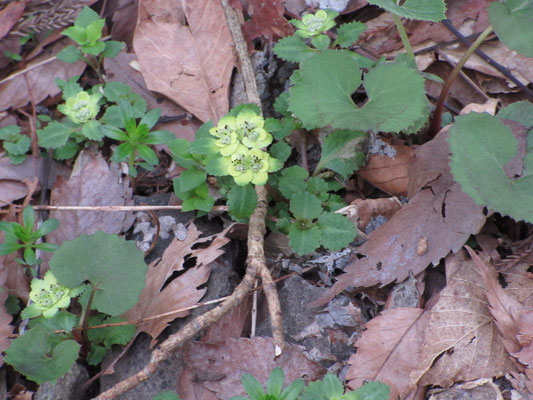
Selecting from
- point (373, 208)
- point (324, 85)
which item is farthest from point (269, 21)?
point (373, 208)

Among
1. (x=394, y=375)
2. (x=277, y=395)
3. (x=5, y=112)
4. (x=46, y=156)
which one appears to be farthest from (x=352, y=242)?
(x=5, y=112)

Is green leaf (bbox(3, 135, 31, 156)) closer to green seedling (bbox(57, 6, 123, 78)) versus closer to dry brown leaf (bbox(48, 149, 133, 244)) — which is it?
dry brown leaf (bbox(48, 149, 133, 244))

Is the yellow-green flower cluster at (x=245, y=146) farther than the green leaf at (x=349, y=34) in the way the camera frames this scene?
No

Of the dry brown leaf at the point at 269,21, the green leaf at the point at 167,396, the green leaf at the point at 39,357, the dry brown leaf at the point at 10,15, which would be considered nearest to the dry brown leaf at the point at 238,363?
the green leaf at the point at 167,396

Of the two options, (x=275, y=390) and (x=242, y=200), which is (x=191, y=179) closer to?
(x=242, y=200)

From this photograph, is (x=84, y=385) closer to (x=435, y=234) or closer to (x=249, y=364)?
(x=249, y=364)

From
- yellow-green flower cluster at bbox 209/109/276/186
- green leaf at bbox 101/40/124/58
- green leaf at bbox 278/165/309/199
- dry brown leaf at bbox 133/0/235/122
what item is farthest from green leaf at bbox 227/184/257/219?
green leaf at bbox 101/40/124/58

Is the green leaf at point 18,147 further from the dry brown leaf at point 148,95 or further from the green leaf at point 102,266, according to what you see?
the green leaf at point 102,266
